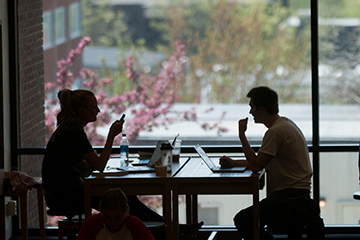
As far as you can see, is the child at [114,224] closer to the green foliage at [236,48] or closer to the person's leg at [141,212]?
the person's leg at [141,212]

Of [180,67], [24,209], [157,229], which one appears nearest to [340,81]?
[180,67]

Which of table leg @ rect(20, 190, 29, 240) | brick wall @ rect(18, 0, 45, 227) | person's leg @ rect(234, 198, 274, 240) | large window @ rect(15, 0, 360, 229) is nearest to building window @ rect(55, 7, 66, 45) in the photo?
large window @ rect(15, 0, 360, 229)

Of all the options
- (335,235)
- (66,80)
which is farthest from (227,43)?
(335,235)

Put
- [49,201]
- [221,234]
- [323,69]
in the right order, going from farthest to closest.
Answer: [323,69] < [221,234] < [49,201]

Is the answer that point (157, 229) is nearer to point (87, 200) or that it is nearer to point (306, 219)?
point (87, 200)

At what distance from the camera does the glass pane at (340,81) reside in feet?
17.1

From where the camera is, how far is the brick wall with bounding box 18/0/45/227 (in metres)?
5.33

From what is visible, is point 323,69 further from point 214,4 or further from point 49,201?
point 49,201

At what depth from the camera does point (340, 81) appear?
5246mm

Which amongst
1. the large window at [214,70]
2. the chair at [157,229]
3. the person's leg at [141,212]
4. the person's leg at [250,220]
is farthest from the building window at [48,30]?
the person's leg at [250,220]

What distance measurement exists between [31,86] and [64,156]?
1660mm

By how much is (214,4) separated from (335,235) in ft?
7.16

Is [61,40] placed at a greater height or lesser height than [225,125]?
greater

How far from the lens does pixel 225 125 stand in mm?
5309
